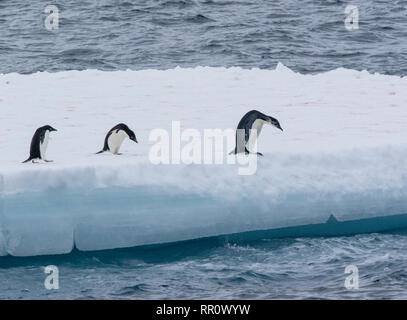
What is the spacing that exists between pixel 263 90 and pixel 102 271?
544 cm

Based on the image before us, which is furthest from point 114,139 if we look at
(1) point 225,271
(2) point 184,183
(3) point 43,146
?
(1) point 225,271

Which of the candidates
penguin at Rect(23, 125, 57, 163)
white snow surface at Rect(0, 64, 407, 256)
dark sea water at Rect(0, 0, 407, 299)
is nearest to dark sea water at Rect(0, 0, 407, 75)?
dark sea water at Rect(0, 0, 407, 299)

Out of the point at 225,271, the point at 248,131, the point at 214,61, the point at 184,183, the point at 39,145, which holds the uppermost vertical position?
the point at 214,61

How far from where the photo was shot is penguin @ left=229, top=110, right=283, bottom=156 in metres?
9.66

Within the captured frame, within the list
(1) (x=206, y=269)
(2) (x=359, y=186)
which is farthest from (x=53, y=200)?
(2) (x=359, y=186)

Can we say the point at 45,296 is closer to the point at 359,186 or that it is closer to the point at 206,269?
the point at 206,269

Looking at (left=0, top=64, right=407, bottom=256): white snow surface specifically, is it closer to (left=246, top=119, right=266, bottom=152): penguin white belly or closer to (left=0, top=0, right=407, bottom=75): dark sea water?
(left=246, top=119, right=266, bottom=152): penguin white belly

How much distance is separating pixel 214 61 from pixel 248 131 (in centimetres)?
1204

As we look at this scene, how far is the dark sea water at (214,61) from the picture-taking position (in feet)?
27.4

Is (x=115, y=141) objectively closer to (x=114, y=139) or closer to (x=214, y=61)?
(x=114, y=139)

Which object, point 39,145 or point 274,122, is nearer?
point 39,145

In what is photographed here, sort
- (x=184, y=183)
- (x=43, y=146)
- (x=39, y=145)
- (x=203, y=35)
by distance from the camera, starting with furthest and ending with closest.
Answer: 1. (x=203, y=35)
2. (x=43, y=146)
3. (x=39, y=145)
4. (x=184, y=183)

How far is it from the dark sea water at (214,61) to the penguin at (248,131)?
3.10 ft

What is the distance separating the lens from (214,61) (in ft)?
71.5
